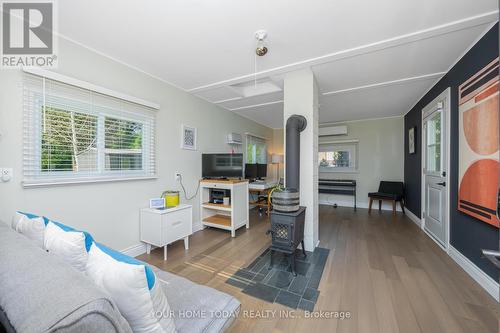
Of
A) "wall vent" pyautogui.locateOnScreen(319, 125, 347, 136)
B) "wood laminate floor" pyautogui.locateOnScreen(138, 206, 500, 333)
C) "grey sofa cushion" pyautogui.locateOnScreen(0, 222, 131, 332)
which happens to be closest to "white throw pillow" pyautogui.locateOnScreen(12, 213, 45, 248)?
"grey sofa cushion" pyautogui.locateOnScreen(0, 222, 131, 332)

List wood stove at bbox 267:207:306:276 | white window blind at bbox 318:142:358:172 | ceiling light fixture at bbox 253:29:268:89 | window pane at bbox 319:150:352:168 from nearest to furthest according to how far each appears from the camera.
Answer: ceiling light fixture at bbox 253:29:268:89 < wood stove at bbox 267:207:306:276 < white window blind at bbox 318:142:358:172 < window pane at bbox 319:150:352:168

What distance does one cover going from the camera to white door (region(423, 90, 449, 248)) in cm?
260

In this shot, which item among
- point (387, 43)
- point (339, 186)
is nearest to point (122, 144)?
point (387, 43)

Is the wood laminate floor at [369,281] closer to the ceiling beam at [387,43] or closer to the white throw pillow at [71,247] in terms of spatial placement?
the white throw pillow at [71,247]

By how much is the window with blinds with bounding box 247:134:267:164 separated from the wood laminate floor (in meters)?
Result: 2.37

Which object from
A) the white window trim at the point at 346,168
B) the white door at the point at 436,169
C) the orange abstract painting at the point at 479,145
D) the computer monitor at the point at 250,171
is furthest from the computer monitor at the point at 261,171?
the orange abstract painting at the point at 479,145

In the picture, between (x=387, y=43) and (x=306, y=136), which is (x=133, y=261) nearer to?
(x=306, y=136)

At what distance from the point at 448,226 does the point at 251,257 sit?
2556 millimetres

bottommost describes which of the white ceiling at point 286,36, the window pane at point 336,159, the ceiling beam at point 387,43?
the window pane at point 336,159

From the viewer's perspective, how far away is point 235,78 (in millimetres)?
2760

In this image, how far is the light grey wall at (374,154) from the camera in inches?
192

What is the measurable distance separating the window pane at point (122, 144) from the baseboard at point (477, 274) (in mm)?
3847

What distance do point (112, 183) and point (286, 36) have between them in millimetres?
2471

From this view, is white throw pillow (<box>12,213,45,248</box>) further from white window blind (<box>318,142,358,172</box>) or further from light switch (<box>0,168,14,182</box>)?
white window blind (<box>318,142,358,172</box>)
